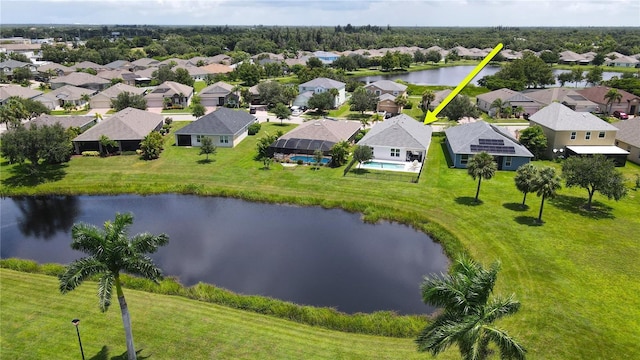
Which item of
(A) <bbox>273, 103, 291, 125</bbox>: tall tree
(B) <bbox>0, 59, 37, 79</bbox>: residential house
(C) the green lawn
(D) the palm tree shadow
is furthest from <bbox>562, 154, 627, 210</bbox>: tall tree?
(B) <bbox>0, 59, 37, 79</bbox>: residential house

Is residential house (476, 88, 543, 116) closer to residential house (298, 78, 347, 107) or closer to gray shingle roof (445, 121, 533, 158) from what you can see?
gray shingle roof (445, 121, 533, 158)

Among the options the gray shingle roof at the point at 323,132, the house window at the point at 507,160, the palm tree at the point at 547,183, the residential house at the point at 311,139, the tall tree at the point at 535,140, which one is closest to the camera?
the palm tree at the point at 547,183

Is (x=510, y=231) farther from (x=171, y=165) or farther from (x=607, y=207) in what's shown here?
(x=171, y=165)

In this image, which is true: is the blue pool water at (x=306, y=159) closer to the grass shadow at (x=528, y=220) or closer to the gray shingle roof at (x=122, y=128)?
the gray shingle roof at (x=122, y=128)

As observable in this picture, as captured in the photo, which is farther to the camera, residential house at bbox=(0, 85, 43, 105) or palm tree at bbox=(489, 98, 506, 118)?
residential house at bbox=(0, 85, 43, 105)

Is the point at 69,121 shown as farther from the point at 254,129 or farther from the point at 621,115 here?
the point at 621,115

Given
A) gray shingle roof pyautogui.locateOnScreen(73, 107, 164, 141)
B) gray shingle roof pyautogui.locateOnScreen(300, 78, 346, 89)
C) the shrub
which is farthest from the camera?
gray shingle roof pyautogui.locateOnScreen(300, 78, 346, 89)

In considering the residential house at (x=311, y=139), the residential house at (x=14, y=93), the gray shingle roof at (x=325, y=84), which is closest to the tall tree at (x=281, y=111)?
the residential house at (x=311, y=139)
